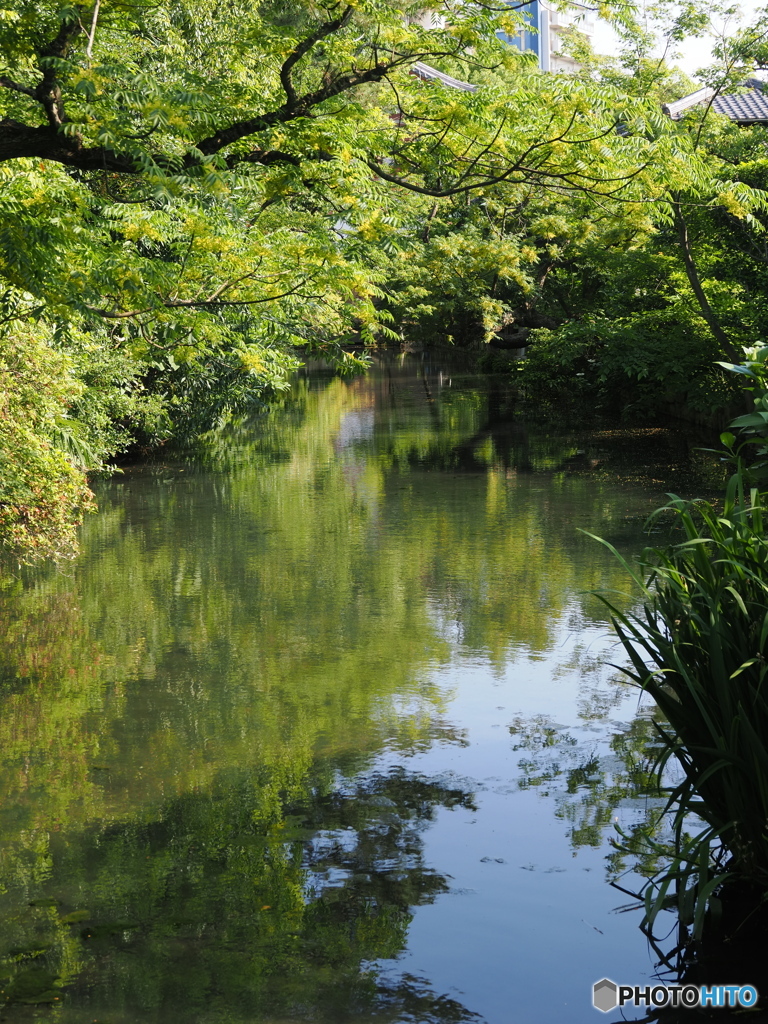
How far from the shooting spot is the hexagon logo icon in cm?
316

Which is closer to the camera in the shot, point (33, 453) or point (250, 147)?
point (250, 147)

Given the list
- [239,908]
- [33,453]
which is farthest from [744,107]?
[239,908]

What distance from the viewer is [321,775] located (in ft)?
16.2

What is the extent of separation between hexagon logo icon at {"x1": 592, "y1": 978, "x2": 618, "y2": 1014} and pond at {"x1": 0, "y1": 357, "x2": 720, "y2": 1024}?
0.06 meters

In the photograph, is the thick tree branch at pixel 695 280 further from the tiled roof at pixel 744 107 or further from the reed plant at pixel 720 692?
the tiled roof at pixel 744 107

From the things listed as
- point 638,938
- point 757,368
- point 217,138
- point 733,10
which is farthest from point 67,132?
point 733,10

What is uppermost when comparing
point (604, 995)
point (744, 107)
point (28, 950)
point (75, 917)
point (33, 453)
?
point (744, 107)

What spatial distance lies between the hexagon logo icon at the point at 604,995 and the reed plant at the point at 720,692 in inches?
9.8

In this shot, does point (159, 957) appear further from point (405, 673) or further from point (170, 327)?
A: point (170, 327)

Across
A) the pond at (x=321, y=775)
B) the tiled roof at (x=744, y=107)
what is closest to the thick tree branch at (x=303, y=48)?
the pond at (x=321, y=775)

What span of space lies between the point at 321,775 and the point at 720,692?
2.35 meters

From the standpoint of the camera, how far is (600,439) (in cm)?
1719

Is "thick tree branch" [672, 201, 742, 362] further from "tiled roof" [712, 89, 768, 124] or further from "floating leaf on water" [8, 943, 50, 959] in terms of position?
"tiled roof" [712, 89, 768, 124]

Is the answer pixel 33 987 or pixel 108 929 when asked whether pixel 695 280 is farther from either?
pixel 33 987
